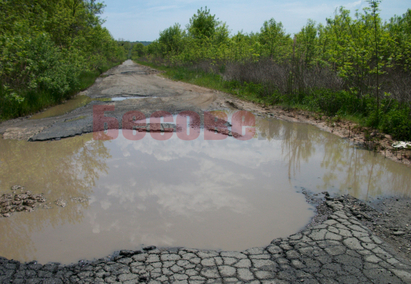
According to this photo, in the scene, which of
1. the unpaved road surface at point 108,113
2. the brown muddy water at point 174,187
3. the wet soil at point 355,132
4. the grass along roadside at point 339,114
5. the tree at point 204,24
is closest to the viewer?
the brown muddy water at point 174,187

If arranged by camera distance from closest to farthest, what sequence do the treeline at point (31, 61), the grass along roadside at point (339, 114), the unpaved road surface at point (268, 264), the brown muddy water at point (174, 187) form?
the unpaved road surface at point (268, 264) → the brown muddy water at point (174, 187) → the grass along roadside at point (339, 114) → the treeline at point (31, 61)

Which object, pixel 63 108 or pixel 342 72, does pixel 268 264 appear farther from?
pixel 63 108

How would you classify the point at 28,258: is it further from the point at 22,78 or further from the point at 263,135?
the point at 22,78

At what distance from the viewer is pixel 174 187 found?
4.36m

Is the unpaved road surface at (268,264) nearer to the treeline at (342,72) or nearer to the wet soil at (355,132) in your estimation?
the wet soil at (355,132)

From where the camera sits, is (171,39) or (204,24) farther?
(171,39)

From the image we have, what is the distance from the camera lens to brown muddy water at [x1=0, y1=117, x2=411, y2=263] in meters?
3.15

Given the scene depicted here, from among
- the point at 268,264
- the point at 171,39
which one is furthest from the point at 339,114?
the point at 171,39

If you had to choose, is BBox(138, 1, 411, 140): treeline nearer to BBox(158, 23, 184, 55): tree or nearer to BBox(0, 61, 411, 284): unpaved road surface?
BBox(0, 61, 411, 284): unpaved road surface

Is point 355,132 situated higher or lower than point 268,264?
higher

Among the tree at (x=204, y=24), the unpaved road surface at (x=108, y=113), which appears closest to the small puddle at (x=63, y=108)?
the unpaved road surface at (x=108, y=113)

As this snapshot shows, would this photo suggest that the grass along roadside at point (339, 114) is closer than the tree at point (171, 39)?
Yes

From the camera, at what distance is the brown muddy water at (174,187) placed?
3.15 metres

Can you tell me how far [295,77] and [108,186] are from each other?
8.39 metres
